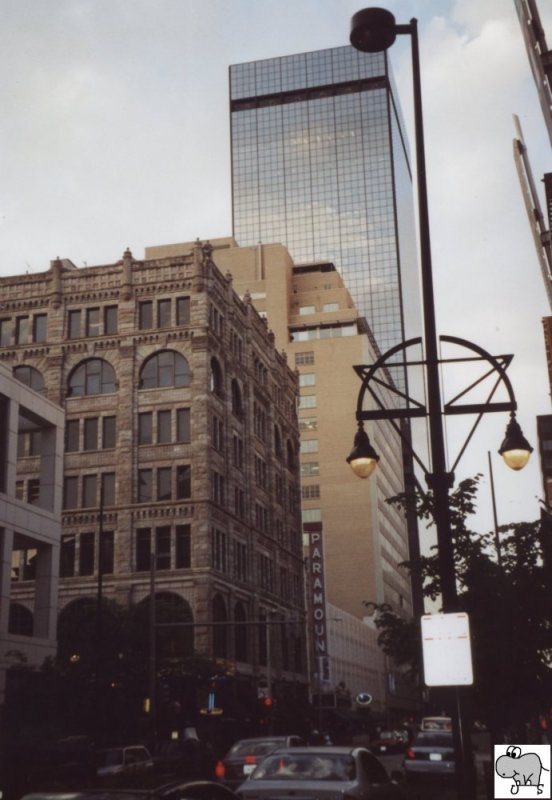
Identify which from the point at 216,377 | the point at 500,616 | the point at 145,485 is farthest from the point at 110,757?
the point at 216,377

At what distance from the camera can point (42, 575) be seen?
135 ft

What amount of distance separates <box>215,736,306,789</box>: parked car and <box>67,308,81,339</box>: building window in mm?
44215

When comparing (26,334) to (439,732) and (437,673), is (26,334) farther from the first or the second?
(437,673)

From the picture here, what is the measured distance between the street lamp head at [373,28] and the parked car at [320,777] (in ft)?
31.2

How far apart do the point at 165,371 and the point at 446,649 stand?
54395 mm

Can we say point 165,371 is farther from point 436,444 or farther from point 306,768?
point 436,444

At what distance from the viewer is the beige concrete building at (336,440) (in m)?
122

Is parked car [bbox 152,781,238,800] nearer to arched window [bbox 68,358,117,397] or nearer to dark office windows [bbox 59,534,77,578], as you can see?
dark office windows [bbox 59,534,77,578]

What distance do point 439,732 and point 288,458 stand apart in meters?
56.6

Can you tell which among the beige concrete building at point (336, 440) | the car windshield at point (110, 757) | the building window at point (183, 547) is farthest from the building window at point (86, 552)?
the beige concrete building at point (336, 440)

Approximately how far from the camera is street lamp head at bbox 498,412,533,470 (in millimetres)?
12148

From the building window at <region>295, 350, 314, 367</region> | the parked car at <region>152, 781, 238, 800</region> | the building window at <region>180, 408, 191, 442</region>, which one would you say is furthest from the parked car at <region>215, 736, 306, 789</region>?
the building window at <region>295, 350, 314, 367</region>

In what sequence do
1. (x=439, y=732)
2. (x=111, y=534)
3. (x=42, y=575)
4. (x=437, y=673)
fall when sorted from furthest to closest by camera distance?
(x=111, y=534) < (x=42, y=575) < (x=439, y=732) < (x=437, y=673)

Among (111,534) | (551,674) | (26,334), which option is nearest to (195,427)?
(111,534)
